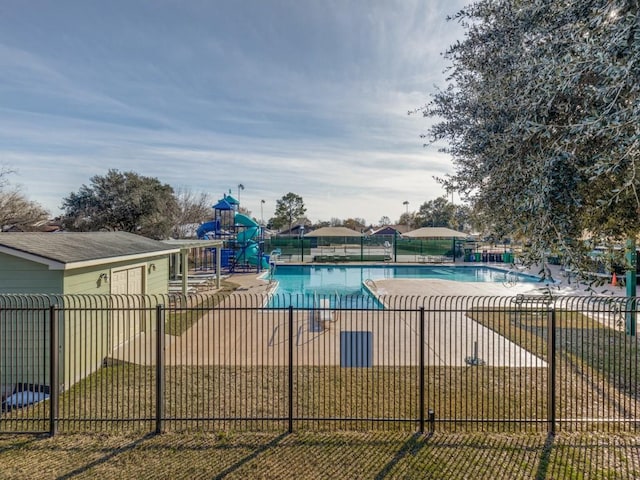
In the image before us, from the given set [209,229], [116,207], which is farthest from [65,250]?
[116,207]

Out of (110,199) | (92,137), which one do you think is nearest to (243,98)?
(92,137)

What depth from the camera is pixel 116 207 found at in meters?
25.1

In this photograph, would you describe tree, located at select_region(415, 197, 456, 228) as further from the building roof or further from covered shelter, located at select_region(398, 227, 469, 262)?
the building roof

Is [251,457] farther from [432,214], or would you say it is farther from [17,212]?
[432,214]

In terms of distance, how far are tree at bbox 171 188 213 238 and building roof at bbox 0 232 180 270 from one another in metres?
23.3

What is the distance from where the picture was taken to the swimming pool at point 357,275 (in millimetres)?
18312

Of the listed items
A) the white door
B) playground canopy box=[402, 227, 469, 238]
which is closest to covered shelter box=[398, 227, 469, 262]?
playground canopy box=[402, 227, 469, 238]

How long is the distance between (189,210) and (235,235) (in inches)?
519

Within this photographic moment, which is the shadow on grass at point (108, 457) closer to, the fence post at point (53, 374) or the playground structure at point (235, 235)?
the fence post at point (53, 374)

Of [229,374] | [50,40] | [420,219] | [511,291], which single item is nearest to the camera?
[229,374]

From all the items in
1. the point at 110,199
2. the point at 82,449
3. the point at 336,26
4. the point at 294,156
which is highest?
the point at 336,26

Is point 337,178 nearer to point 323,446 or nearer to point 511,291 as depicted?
point 511,291

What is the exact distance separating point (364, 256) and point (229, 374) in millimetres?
23692

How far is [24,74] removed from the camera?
416 inches
